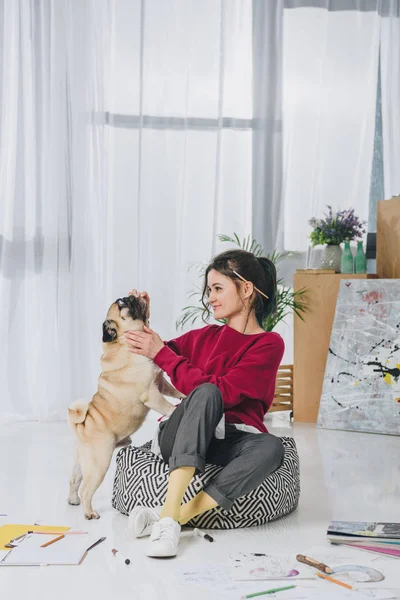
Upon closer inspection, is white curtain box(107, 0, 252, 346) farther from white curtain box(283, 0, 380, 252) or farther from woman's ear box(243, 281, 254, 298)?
woman's ear box(243, 281, 254, 298)

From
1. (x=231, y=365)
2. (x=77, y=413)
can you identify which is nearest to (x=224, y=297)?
(x=231, y=365)

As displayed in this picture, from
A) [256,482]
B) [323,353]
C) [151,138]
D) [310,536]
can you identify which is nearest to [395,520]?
[310,536]

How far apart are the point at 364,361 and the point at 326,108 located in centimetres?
156

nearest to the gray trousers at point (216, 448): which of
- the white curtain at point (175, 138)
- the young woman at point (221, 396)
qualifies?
the young woman at point (221, 396)

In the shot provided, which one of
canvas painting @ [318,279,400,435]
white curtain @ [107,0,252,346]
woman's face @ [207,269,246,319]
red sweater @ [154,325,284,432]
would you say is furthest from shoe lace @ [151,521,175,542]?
white curtain @ [107,0,252,346]

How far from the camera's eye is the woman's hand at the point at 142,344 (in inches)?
102

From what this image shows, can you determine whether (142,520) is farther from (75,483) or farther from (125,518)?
(75,483)

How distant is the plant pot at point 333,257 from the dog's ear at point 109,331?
92.3 inches

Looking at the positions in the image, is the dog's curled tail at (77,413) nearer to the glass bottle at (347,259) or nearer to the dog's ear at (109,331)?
the dog's ear at (109,331)

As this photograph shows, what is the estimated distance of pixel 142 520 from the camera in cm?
244

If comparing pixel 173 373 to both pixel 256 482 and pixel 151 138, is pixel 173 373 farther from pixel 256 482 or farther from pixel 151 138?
pixel 151 138

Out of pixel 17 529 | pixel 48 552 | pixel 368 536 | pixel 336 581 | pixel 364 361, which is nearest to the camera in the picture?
pixel 336 581

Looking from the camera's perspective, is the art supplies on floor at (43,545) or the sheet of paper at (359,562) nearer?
the sheet of paper at (359,562)

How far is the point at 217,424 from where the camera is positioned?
248cm
